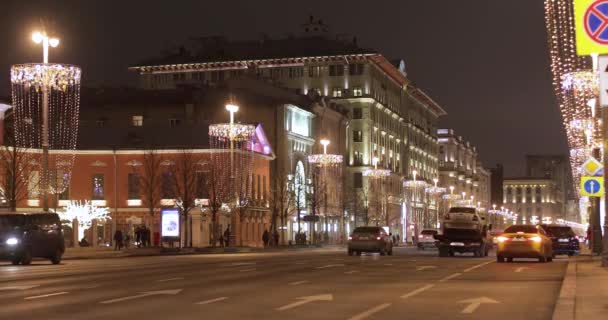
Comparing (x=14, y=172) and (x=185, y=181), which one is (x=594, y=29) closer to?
(x=14, y=172)

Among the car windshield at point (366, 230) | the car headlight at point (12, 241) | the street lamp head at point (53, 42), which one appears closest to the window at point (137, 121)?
the car windshield at point (366, 230)

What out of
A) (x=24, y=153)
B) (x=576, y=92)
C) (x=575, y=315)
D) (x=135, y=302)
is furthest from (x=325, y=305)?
(x=24, y=153)

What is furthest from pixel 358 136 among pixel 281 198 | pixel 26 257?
pixel 26 257

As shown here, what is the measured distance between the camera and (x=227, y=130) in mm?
74312

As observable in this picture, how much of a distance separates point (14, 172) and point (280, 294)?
45.5 m

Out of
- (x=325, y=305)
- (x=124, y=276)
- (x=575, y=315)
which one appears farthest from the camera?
(x=124, y=276)

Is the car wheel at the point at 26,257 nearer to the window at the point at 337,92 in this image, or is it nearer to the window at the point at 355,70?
the window at the point at 337,92

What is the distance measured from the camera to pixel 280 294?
2306cm

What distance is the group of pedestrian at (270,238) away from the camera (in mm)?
88250

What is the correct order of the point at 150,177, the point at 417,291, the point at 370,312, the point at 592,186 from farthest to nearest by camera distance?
the point at 150,177
the point at 592,186
the point at 417,291
the point at 370,312

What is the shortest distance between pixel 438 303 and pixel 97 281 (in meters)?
10.5

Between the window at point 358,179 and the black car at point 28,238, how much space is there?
315 feet

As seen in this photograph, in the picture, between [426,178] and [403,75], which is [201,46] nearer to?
[403,75]

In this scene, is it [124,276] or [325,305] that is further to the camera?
[124,276]
